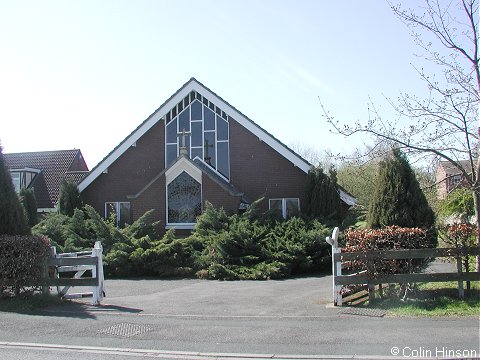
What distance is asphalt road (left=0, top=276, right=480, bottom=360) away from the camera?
284 inches

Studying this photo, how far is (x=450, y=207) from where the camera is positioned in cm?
2088

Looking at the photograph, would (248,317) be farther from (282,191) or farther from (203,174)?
(282,191)

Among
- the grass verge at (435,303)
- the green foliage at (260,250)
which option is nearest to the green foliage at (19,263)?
the green foliage at (260,250)

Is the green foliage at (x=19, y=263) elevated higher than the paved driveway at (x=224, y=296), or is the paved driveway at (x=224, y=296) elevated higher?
the green foliage at (x=19, y=263)

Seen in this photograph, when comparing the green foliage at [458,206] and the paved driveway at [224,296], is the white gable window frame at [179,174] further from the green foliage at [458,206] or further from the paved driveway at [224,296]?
the green foliage at [458,206]

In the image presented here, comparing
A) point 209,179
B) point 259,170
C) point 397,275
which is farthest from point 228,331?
point 259,170

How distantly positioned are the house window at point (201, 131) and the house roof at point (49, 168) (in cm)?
763

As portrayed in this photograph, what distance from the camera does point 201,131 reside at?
2448cm

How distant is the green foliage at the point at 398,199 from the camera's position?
11875 mm

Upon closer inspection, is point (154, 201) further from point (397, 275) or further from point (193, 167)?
point (397, 275)

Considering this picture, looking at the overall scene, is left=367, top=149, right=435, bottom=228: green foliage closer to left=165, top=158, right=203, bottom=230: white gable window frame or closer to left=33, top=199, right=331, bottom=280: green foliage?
left=33, top=199, right=331, bottom=280: green foliage

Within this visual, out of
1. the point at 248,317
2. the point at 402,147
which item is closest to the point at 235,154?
the point at 402,147

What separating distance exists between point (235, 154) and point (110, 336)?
16254 millimetres

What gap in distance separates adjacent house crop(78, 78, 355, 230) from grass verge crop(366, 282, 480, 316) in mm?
11555
